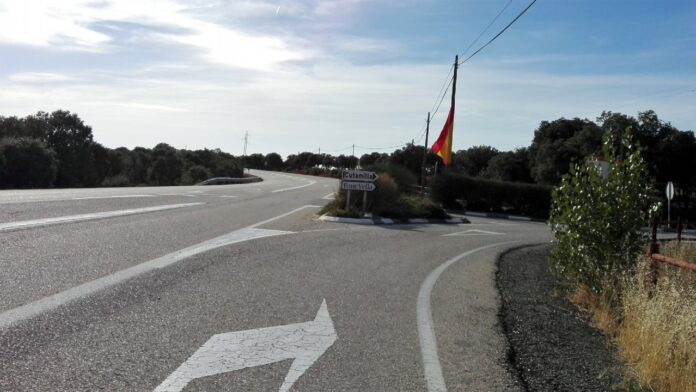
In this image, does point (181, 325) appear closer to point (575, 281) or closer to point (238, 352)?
point (238, 352)

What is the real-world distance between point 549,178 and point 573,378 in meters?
50.1

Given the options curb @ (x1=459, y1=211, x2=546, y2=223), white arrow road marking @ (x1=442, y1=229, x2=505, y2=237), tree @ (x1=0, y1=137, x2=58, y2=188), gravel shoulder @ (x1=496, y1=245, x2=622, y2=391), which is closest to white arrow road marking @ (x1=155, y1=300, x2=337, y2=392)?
gravel shoulder @ (x1=496, y1=245, x2=622, y2=391)

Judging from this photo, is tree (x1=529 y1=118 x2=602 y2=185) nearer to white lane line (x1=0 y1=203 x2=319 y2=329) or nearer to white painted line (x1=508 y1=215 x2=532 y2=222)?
white painted line (x1=508 y1=215 x2=532 y2=222)

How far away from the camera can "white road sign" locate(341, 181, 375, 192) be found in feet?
71.3

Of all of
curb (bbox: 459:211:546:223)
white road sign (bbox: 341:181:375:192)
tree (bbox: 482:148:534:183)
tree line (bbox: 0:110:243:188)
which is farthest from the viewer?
tree (bbox: 482:148:534:183)

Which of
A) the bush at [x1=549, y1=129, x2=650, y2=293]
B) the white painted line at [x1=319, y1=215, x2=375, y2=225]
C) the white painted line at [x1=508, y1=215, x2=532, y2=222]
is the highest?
the bush at [x1=549, y1=129, x2=650, y2=293]

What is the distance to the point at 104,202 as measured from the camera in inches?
688

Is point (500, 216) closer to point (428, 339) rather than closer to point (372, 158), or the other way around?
point (428, 339)

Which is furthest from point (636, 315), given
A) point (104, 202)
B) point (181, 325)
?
point (104, 202)

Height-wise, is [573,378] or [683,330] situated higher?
[683,330]

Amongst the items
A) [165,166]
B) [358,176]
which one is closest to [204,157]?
[165,166]

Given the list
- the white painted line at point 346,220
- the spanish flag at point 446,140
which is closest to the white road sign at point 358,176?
the white painted line at point 346,220

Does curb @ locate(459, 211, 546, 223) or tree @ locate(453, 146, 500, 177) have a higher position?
tree @ locate(453, 146, 500, 177)

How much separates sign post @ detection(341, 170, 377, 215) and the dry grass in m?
13.1
